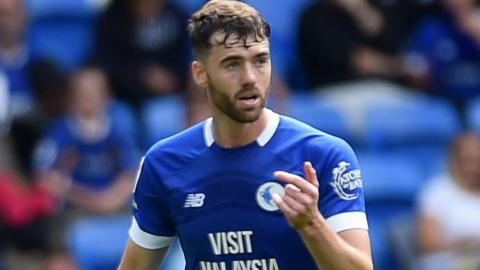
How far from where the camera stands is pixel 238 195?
4895 millimetres

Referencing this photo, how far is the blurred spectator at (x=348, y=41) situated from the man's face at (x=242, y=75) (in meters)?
5.84

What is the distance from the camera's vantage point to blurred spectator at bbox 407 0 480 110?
10750 mm

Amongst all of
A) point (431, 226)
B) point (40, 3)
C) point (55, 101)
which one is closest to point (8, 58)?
point (55, 101)

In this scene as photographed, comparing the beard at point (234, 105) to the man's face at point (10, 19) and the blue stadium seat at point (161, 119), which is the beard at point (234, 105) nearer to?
the blue stadium seat at point (161, 119)

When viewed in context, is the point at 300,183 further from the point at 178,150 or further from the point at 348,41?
the point at 348,41

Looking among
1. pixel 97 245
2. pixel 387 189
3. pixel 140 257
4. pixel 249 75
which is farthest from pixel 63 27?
pixel 249 75

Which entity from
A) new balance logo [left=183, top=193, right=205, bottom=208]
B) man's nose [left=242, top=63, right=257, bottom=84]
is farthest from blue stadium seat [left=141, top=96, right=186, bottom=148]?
man's nose [left=242, top=63, right=257, bottom=84]

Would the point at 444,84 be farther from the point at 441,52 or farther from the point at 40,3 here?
the point at 40,3

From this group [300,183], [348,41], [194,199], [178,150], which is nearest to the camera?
[300,183]

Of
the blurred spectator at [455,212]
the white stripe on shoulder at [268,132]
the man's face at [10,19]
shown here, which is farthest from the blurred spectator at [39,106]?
the white stripe on shoulder at [268,132]

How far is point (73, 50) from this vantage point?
35.3ft

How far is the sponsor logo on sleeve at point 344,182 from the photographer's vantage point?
→ 185 inches

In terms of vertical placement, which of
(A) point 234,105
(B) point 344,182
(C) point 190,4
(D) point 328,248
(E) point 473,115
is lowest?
(D) point 328,248

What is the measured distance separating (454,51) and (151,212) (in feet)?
19.9
